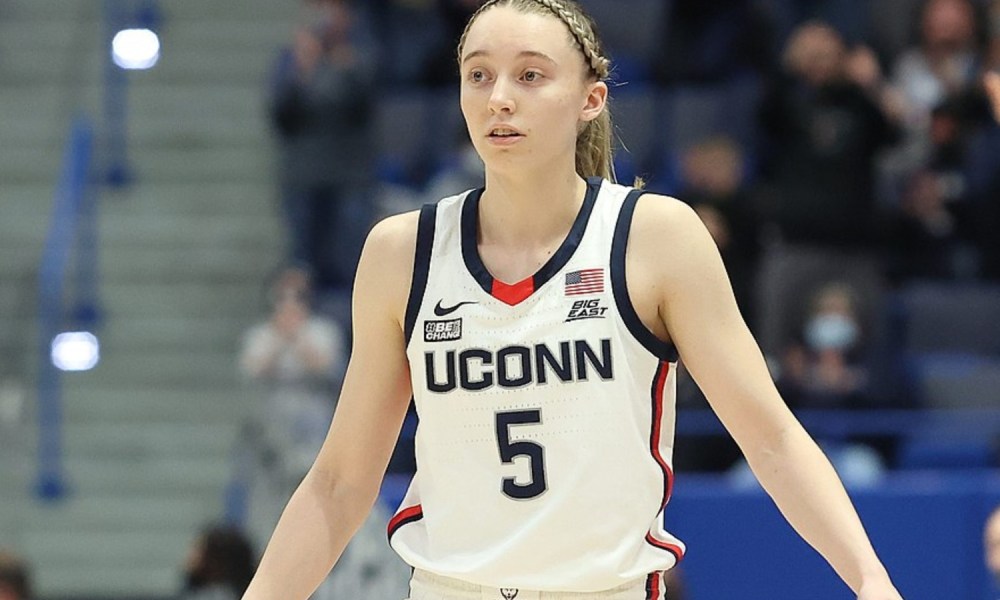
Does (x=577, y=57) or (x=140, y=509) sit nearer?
(x=577, y=57)

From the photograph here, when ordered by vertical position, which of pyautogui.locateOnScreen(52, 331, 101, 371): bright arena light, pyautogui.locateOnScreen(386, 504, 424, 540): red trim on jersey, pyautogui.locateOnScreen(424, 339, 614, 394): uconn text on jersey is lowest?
pyautogui.locateOnScreen(52, 331, 101, 371): bright arena light

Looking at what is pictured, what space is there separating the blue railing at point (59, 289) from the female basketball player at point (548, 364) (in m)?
7.08

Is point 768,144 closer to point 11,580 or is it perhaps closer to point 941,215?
point 941,215

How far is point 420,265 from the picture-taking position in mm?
3414

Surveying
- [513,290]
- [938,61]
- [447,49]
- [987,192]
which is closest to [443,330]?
[513,290]

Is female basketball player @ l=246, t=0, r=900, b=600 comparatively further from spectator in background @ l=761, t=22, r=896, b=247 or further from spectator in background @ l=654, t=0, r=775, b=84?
spectator in background @ l=654, t=0, r=775, b=84

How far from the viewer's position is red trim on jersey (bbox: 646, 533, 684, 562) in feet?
10.9

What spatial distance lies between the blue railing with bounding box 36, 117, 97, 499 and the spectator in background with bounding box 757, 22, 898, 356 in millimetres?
3909

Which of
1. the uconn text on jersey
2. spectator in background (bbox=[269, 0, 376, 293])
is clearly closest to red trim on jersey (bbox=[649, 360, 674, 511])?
the uconn text on jersey

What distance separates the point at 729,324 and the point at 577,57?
0.56 m

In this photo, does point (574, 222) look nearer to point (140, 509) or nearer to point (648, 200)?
point (648, 200)

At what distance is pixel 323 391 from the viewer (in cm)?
940

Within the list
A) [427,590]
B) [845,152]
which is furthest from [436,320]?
[845,152]

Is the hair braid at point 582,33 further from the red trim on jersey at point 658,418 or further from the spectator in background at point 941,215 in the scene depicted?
the spectator in background at point 941,215
